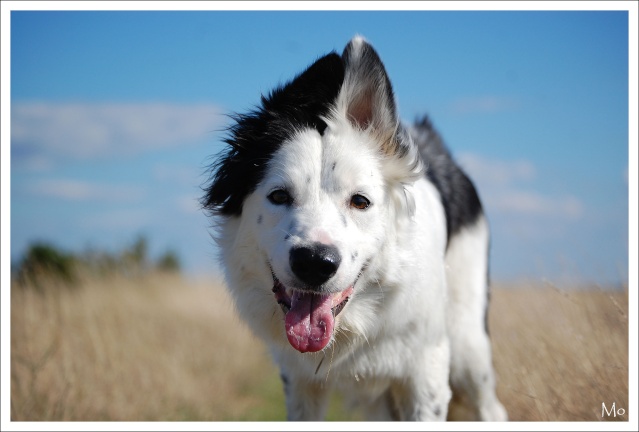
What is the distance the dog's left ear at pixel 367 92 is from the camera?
150 inches

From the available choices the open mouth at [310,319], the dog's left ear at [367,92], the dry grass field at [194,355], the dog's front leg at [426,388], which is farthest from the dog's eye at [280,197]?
the dog's front leg at [426,388]

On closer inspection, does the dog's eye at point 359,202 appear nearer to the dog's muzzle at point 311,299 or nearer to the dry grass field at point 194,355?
the dog's muzzle at point 311,299

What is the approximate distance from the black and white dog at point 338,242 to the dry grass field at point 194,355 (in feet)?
1.98

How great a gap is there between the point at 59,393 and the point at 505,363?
459 cm

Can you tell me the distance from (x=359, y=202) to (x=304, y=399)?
1.68 meters

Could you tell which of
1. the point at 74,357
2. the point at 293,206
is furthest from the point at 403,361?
the point at 74,357

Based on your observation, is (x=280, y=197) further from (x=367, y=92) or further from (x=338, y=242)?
(x=367, y=92)

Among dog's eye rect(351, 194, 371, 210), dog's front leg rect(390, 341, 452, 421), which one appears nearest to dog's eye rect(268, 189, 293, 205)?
dog's eye rect(351, 194, 371, 210)

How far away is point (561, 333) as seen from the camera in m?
5.93

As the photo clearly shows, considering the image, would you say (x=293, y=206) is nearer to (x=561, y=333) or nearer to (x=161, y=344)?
(x=561, y=333)

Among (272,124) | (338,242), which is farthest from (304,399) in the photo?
(272,124)

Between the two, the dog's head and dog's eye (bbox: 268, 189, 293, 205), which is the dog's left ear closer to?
the dog's head

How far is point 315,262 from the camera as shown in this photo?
128 inches

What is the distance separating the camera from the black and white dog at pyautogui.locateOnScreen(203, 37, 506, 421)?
3502mm
